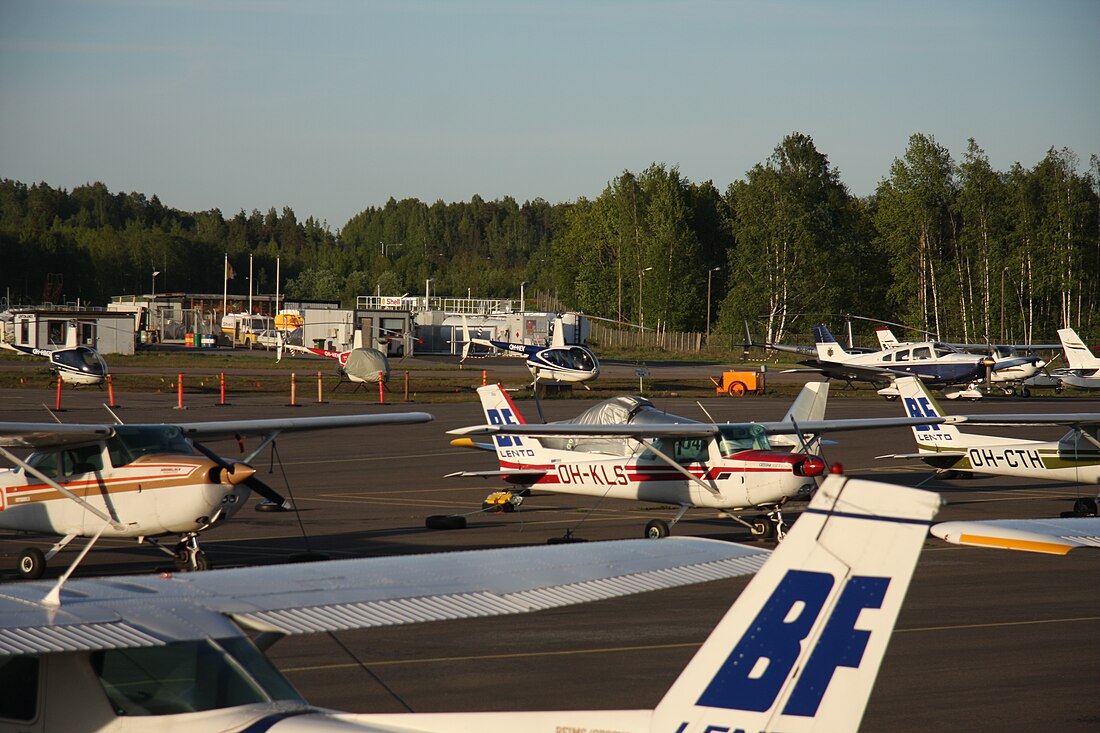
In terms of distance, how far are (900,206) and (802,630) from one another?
77079mm

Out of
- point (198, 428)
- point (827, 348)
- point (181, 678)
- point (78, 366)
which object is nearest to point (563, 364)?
point (827, 348)

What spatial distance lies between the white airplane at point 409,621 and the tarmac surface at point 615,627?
2660mm

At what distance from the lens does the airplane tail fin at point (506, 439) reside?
17484mm

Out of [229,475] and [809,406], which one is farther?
[809,406]

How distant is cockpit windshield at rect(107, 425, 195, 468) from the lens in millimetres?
12547

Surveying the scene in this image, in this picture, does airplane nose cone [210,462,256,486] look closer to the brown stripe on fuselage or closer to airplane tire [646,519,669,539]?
the brown stripe on fuselage

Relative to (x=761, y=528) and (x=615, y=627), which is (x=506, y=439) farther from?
(x=615, y=627)

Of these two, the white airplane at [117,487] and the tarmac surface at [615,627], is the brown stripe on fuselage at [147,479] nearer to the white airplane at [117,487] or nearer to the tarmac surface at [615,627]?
the white airplane at [117,487]

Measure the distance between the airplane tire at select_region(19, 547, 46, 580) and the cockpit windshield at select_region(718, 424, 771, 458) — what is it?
8884 millimetres

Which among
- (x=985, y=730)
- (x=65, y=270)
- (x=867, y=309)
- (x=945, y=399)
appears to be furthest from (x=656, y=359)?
(x=65, y=270)

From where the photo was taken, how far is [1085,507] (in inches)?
691

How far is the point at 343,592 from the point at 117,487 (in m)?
8.94

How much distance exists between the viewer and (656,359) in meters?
80.4

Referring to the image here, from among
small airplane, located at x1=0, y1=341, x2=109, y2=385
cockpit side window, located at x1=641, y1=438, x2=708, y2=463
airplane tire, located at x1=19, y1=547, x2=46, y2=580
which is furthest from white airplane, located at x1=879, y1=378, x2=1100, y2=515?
small airplane, located at x1=0, y1=341, x2=109, y2=385
